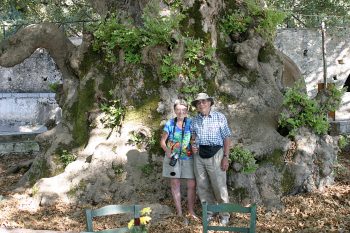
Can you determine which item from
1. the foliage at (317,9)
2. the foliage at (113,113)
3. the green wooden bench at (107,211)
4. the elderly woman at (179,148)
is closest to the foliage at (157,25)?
the foliage at (113,113)

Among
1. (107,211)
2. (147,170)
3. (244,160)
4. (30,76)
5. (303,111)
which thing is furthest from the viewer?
(30,76)

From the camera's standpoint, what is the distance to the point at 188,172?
6887mm

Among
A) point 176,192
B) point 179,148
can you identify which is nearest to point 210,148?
point 179,148

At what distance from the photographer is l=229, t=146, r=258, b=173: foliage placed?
24.6 feet

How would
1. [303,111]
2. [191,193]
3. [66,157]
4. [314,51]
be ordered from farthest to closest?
[314,51] < [66,157] < [303,111] < [191,193]

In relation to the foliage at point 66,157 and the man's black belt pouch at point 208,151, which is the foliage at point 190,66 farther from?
the foliage at point 66,157

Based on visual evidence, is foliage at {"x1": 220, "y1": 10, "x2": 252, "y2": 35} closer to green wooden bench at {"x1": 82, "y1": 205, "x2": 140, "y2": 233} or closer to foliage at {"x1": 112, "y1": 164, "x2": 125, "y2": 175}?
foliage at {"x1": 112, "y1": 164, "x2": 125, "y2": 175}

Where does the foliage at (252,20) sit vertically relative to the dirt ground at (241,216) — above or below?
above

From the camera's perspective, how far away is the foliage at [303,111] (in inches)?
324

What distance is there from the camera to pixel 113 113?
8500 mm

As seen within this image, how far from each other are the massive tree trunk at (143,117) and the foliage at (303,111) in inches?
7.3

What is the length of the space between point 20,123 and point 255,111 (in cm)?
1409

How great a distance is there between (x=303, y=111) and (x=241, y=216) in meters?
2.36

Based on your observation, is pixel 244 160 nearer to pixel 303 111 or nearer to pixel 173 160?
pixel 173 160
